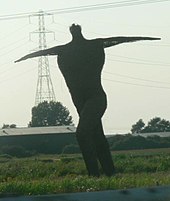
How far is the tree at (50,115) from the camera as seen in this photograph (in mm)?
117887

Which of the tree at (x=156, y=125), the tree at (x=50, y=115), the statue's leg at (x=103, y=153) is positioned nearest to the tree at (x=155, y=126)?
the tree at (x=156, y=125)

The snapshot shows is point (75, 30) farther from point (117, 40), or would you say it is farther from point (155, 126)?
point (155, 126)

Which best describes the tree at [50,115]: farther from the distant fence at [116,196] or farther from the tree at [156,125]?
the distant fence at [116,196]

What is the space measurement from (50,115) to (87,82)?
109 meters

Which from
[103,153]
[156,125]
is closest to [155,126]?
[156,125]

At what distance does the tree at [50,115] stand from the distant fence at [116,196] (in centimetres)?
10812

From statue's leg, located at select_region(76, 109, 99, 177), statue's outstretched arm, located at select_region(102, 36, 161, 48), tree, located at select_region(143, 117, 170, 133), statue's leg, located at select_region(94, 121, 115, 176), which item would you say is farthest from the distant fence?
tree, located at select_region(143, 117, 170, 133)

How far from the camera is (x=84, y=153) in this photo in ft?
51.9

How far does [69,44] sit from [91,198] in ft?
29.3

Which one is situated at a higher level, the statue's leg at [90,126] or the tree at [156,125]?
the tree at [156,125]

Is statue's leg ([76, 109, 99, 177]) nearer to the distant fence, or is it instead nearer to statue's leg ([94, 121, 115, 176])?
statue's leg ([94, 121, 115, 176])

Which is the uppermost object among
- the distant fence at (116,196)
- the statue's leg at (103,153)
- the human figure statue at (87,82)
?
the human figure statue at (87,82)

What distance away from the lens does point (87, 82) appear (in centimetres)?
1598

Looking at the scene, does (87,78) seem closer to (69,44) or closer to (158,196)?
(69,44)
